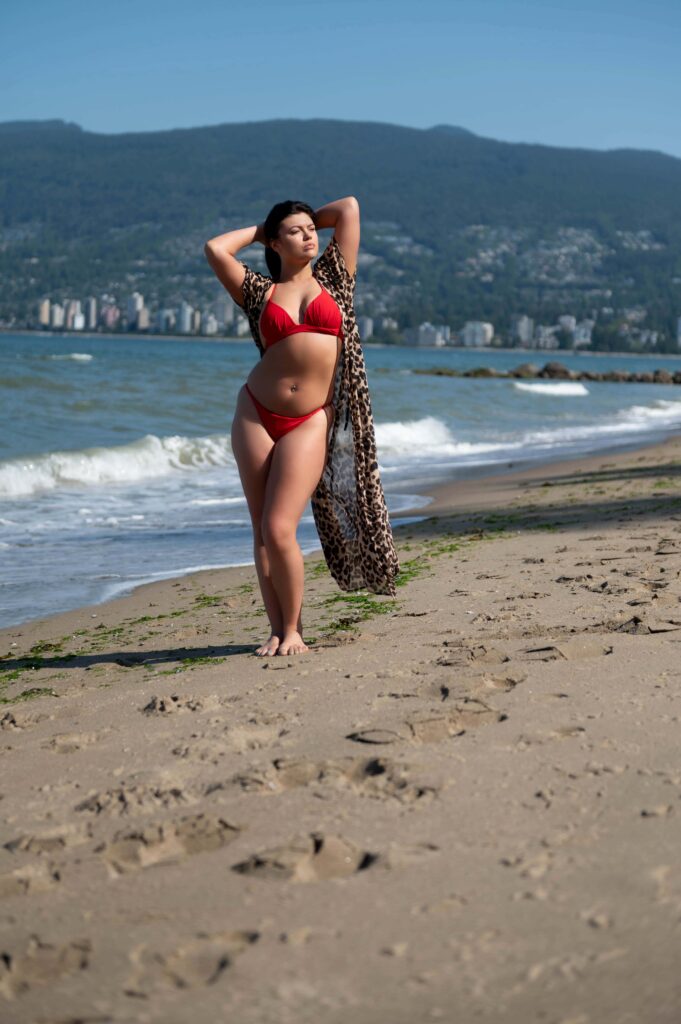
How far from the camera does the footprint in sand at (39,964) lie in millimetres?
2158

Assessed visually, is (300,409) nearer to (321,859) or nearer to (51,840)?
(51,840)

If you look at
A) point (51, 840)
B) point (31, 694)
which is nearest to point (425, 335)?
point (31, 694)

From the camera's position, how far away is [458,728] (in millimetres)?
3373

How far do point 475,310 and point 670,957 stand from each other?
5884 inches

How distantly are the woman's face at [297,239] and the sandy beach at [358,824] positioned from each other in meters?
1.58

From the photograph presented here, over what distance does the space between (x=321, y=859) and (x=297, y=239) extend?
2.66 meters

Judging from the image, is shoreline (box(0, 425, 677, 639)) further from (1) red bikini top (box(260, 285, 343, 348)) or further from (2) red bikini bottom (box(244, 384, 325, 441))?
(1) red bikini top (box(260, 285, 343, 348))

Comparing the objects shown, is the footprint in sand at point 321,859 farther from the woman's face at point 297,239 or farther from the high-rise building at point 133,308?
the high-rise building at point 133,308

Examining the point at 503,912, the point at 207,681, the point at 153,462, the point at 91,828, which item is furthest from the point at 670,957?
the point at 153,462

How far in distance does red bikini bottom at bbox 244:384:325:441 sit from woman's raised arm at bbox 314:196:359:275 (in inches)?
24.8

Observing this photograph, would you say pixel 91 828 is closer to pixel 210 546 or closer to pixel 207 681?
pixel 207 681

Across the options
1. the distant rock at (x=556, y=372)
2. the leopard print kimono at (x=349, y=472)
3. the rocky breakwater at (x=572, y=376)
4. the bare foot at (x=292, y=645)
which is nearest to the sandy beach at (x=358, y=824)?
the bare foot at (x=292, y=645)

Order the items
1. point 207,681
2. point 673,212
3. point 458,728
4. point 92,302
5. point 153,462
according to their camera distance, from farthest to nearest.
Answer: point 673,212
point 92,302
point 153,462
point 207,681
point 458,728

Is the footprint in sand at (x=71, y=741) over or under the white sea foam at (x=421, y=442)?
over
